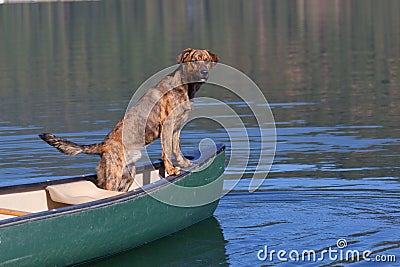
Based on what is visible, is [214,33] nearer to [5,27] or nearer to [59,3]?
[5,27]

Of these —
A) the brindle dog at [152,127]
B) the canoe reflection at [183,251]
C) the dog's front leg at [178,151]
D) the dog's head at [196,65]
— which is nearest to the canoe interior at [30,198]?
the brindle dog at [152,127]

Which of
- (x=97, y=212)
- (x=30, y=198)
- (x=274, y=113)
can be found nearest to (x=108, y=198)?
(x=97, y=212)

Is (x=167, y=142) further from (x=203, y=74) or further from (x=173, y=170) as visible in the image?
(x=203, y=74)

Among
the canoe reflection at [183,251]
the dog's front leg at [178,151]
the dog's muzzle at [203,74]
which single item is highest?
the dog's muzzle at [203,74]

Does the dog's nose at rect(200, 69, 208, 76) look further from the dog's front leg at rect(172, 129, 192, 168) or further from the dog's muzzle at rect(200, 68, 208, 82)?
the dog's front leg at rect(172, 129, 192, 168)

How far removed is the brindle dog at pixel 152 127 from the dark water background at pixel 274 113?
3.20ft

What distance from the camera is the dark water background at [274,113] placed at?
1280cm

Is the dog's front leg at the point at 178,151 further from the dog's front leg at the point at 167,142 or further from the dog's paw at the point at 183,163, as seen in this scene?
the dog's front leg at the point at 167,142

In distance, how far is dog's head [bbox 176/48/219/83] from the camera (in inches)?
514

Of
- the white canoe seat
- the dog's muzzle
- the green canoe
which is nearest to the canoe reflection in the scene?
the green canoe

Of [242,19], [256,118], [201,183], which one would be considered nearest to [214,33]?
[242,19]

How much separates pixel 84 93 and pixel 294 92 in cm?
590

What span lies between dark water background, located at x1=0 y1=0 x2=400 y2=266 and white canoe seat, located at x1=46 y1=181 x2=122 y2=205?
0.79 metres

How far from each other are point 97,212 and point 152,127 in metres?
1.94
